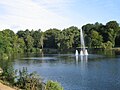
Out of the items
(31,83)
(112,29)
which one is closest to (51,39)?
(112,29)

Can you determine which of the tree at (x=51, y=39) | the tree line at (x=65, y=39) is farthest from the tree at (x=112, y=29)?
the tree at (x=51, y=39)

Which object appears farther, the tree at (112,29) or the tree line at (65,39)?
the tree at (112,29)

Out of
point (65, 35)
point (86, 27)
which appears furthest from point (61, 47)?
point (86, 27)

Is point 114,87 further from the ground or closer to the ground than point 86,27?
closer to the ground

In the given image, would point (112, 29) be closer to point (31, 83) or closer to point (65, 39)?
point (65, 39)

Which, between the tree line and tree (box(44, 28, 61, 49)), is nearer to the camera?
the tree line

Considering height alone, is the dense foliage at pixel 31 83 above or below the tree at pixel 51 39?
below

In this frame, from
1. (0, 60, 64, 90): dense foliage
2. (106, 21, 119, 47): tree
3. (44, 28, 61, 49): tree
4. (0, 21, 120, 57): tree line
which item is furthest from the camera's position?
(44, 28, 61, 49): tree

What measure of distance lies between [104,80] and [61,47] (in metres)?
73.8

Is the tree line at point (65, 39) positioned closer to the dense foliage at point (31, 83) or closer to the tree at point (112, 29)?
the tree at point (112, 29)

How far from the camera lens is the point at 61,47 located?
106875mm

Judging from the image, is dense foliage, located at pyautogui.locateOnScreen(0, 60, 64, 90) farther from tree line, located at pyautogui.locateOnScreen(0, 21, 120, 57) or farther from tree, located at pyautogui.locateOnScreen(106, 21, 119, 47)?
tree, located at pyautogui.locateOnScreen(106, 21, 119, 47)

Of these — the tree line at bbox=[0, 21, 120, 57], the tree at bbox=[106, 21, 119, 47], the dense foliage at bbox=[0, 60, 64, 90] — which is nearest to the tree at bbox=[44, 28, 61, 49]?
the tree line at bbox=[0, 21, 120, 57]

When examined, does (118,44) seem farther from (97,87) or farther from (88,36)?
(97,87)
